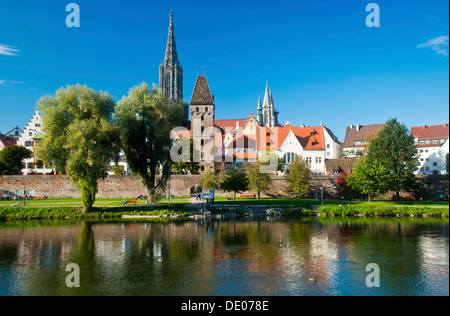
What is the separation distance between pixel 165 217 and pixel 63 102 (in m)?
17.1

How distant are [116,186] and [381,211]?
4300 cm

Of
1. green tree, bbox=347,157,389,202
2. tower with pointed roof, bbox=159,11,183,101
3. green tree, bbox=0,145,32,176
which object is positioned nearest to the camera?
green tree, bbox=347,157,389,202

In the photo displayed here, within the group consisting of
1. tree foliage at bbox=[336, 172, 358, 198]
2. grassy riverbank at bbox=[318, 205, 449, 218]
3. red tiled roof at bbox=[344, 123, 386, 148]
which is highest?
red tiled roof at bbox=[344, 123, 386, 148]

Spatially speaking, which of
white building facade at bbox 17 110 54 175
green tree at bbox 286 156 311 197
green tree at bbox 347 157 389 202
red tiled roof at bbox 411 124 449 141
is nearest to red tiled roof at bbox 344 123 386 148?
red tiled roof at bbox 411 124 449 141

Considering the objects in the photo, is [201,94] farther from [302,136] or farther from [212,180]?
[212,180]

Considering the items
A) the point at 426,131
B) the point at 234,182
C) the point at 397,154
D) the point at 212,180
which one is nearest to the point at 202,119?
the point at 212,180

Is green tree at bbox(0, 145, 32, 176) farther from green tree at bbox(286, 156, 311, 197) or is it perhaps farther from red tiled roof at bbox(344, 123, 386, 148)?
red tiled roof at bbox(344, 123, 386, 148)

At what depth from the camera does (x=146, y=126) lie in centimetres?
4275

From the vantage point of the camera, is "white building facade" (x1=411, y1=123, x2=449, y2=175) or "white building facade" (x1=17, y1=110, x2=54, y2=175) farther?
"white building facade" (x1=17, y1=110, x2=54, y2=175)

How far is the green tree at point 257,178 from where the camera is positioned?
2249 inches

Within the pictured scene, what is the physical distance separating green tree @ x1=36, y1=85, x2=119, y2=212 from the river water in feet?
23.9

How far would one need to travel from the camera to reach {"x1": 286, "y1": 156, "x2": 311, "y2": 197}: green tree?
59.5 m
